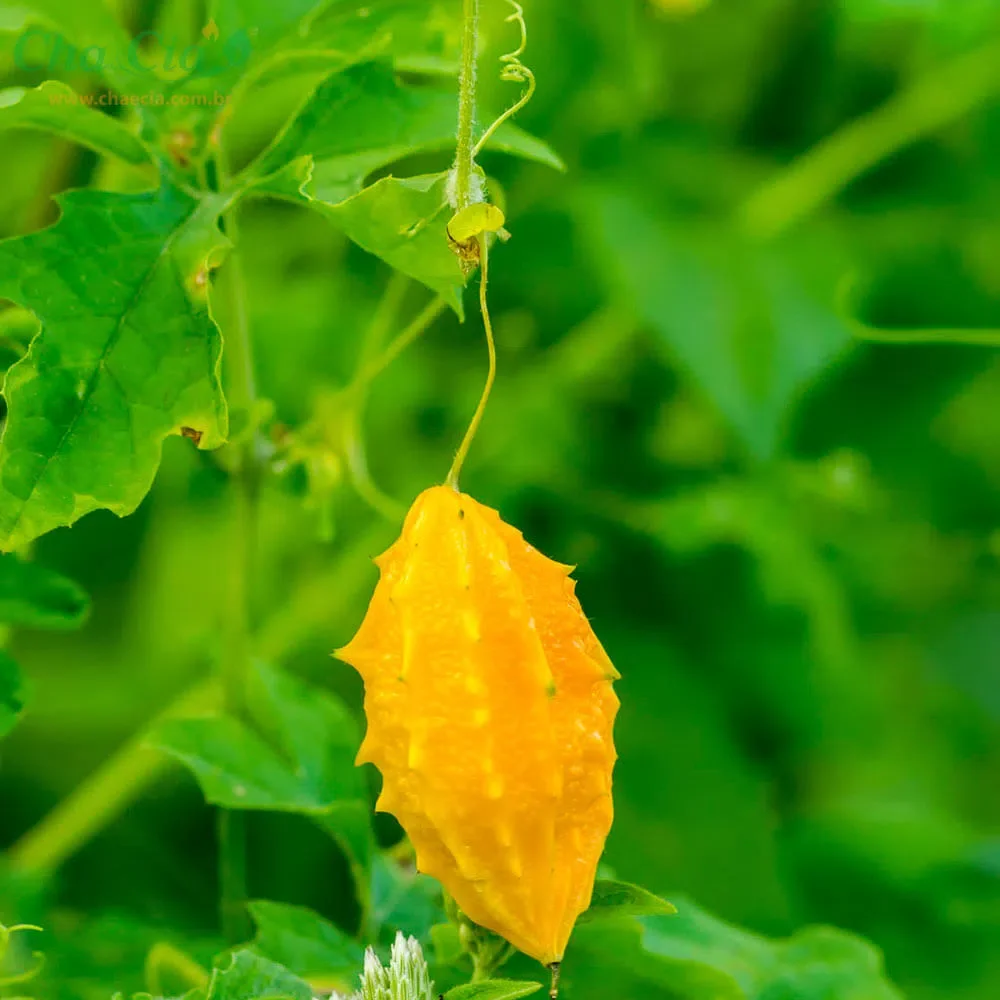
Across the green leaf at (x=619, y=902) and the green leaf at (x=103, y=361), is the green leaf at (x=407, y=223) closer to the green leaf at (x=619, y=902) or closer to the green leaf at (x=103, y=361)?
the green leaf at (x=103, y=361)

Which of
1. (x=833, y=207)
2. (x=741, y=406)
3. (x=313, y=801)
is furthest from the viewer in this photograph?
(x=833, y=207)

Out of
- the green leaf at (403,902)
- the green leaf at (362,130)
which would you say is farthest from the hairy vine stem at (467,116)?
the green leaf at (403,902)

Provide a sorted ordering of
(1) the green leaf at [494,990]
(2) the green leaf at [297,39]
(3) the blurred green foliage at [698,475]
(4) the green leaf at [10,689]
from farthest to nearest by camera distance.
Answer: (3) the blurred green foliage at [698,475]
(2) the green leaf at [297,39]
(4) the green leaf at [10,689]
(1) the green leaf at [494,990]

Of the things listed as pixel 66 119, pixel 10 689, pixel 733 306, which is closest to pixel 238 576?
pixel 10 689

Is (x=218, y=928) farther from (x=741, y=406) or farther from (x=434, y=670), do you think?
(x=434, y=670)

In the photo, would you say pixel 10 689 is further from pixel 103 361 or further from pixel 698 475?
pixel 698 475

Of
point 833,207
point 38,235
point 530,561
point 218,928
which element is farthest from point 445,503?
point 833,207
